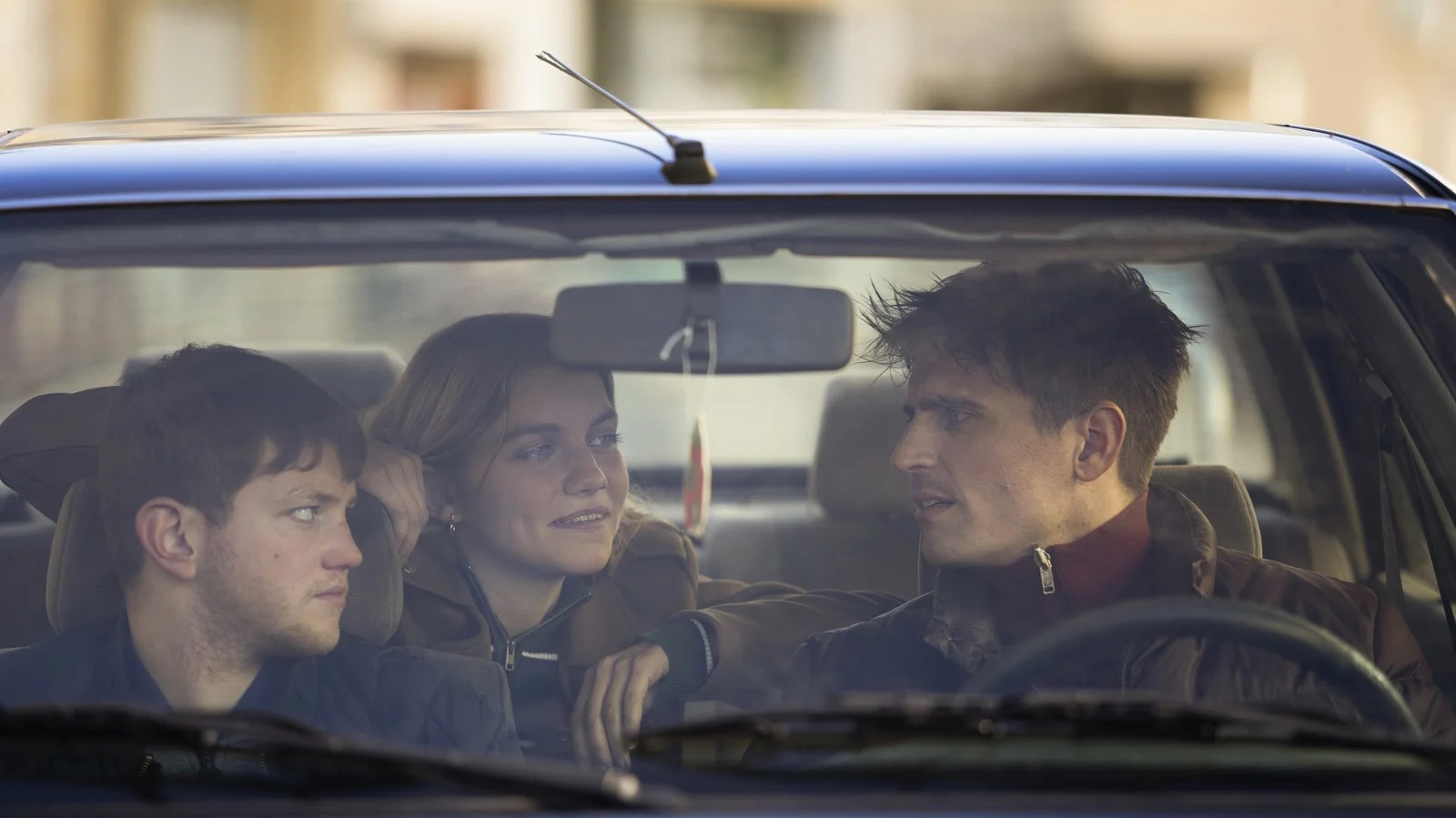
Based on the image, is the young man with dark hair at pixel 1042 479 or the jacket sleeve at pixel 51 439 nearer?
the young man with dark hair at pixel 1042 479

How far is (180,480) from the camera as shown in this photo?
2.05 meters

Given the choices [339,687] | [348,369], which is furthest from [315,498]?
[348,369]

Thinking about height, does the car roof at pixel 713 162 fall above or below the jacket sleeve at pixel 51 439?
above

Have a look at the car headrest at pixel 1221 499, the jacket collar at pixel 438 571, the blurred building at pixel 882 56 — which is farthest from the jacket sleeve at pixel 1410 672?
the blurred building at pixel 882 56

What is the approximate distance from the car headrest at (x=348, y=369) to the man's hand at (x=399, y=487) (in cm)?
9

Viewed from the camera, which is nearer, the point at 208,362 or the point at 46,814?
the point at 46,814

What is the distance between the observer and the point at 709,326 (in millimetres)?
2088

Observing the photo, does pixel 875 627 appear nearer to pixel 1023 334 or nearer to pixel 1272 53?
pixel 1023 334

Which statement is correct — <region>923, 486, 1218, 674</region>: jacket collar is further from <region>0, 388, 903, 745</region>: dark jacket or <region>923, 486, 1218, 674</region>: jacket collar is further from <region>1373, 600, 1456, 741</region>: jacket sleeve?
<region>1373, 600, 1456, 741</region>: jacket sleeve

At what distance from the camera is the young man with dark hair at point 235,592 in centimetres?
197

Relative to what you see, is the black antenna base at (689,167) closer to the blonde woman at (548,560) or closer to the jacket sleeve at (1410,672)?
the blonde woman at (548,560)

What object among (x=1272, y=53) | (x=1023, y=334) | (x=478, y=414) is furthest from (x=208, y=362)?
(x=1272, y=53)

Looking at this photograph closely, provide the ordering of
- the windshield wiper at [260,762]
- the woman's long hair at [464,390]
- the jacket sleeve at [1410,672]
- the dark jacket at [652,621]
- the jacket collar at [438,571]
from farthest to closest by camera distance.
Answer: the woman's long hair at [464,390] → the jacket collar at [438,571] → the dark jacket at [652,621] → the jacket sleeve at [1410,672] → the windshield wiper at [260,762]

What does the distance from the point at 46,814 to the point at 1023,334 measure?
123 centimetres
